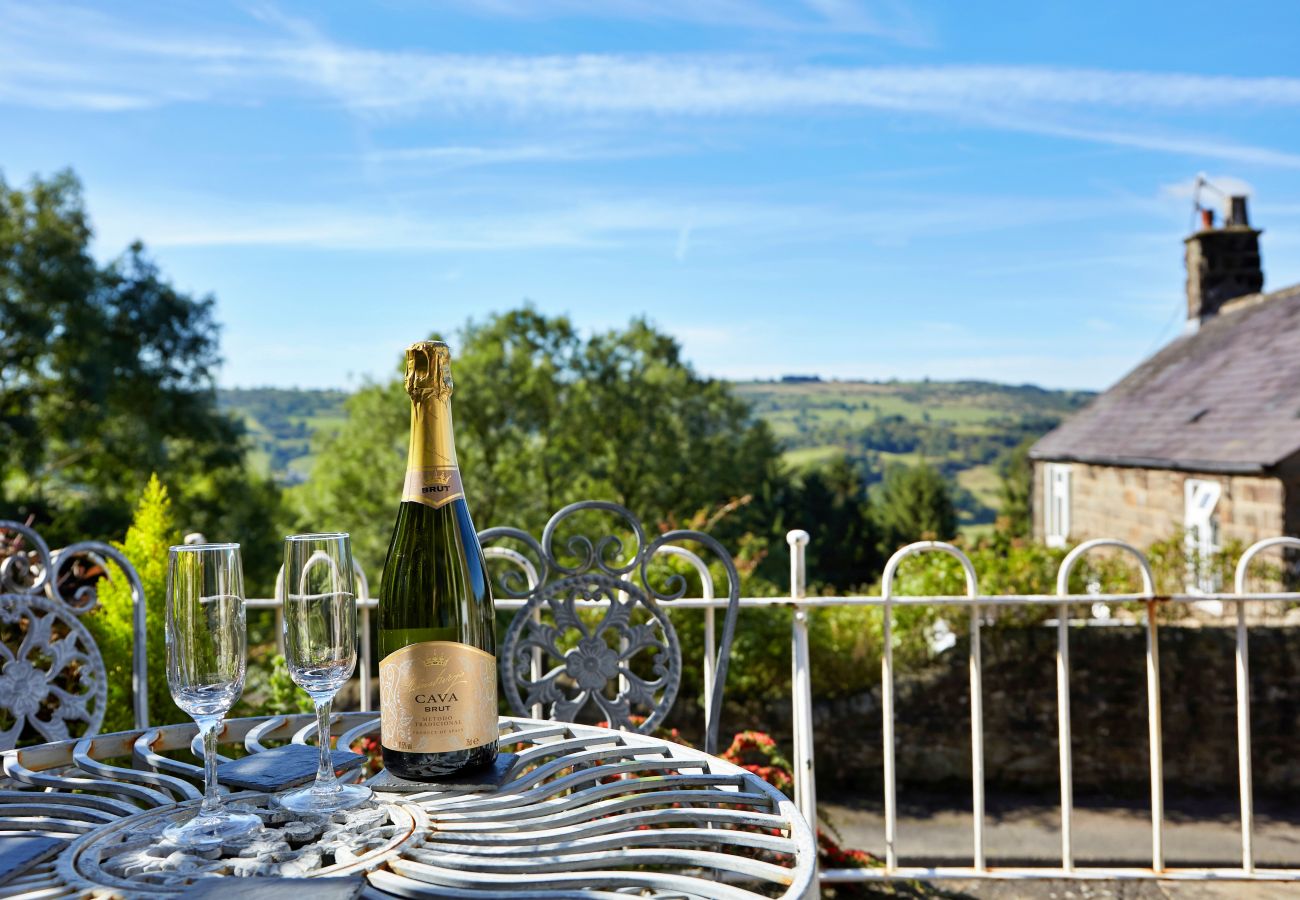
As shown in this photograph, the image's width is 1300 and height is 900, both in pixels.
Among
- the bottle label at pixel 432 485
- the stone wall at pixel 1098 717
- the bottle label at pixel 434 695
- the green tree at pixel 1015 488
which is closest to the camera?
the bottle label at pixel 434 695

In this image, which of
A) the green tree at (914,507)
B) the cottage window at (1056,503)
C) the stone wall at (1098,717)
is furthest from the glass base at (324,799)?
the green tree at (914,507)

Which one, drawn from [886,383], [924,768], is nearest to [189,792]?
[924,768]

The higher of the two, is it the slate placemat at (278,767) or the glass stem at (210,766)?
the glass stem at (210,766)

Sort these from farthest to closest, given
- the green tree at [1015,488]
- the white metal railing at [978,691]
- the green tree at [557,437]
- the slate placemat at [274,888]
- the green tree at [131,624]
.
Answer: the green tree at [1015,488] → the green tree at [557,437] → the green tree at [131,624] → the white metal railing at [978,691] → the slate placemat at [274,888]

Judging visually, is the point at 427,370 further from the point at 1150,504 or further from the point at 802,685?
the point at 1150,504

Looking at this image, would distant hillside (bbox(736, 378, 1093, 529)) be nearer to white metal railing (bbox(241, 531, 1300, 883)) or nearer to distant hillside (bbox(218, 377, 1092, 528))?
distant hillside (bbox(218, 377, 1092, 528))

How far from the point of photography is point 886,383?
5766 cm

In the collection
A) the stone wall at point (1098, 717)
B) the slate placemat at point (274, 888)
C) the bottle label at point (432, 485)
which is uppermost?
the bottle label at point (432, 485)

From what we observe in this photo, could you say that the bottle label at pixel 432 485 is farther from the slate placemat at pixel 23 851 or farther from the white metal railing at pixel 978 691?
the white metal railing at pixel 978 691

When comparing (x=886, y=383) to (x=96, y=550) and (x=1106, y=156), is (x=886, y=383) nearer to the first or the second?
(x=1106, y=156)

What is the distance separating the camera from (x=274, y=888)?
1.00 m

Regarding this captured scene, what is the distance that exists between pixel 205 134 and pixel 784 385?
105 feet

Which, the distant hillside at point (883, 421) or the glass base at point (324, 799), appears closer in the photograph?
the glass base at point (324, 799)

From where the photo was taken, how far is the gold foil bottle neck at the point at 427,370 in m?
1.40
